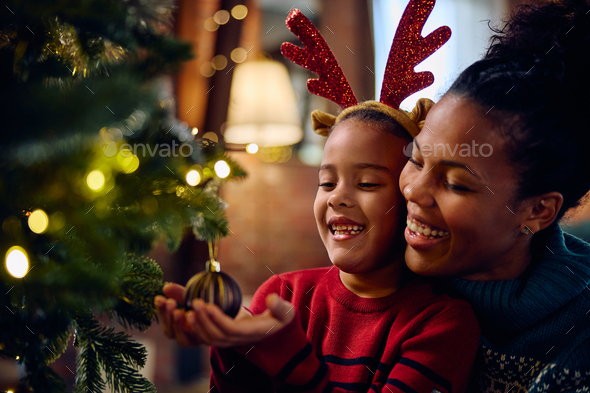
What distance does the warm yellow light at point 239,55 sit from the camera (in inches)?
86.3

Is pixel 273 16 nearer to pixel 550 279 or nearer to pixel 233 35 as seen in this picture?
pixel 233 35

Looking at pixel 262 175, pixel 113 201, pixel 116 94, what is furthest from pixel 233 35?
pixel 116 94

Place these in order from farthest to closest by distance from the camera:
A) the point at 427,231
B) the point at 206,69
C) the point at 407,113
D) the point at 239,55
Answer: the point at 239,55
the point at 206,69
the point at 407,113
the point at 427,231

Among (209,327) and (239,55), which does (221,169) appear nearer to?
(209,327)

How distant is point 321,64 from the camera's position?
85 cm

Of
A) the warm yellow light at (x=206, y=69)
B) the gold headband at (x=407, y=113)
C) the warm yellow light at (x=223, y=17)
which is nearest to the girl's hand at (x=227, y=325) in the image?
the gold headband at (x=407, y=113)

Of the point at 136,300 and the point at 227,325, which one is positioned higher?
the point at 227,325

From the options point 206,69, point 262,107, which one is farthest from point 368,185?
point 206,69

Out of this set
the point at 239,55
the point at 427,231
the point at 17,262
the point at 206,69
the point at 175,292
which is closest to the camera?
the point at 17,262

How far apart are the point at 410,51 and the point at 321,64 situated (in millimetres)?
164

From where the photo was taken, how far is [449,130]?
2.05 ft

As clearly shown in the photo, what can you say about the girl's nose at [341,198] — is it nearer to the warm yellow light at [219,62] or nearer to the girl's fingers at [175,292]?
the girl's fingers at [175,292]

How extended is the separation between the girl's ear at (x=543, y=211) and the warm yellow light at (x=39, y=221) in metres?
0.61

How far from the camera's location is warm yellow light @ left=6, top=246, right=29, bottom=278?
17.0 inches
